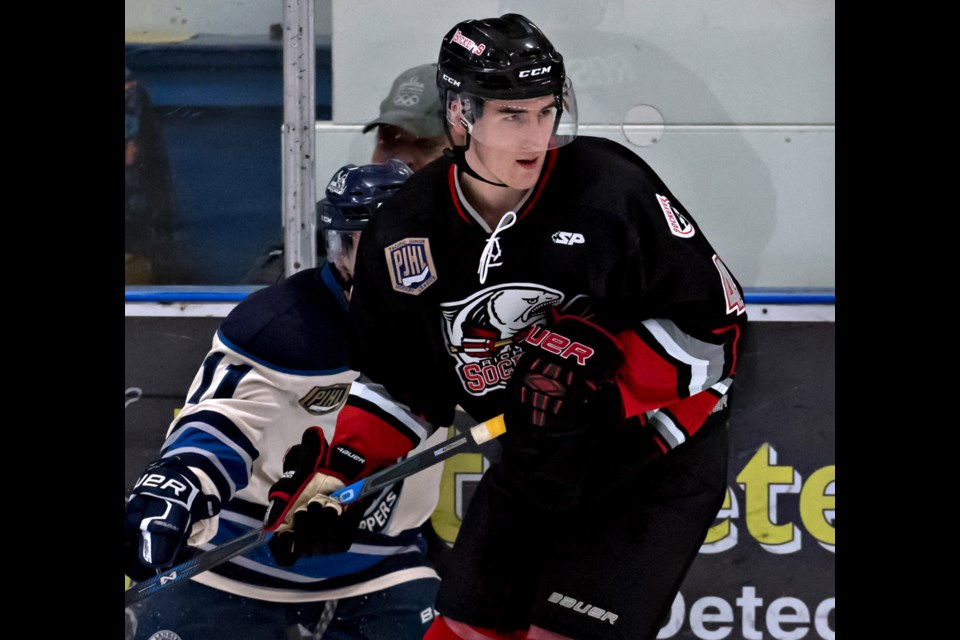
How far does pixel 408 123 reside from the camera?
3035mm

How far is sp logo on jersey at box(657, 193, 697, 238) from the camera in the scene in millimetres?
1969

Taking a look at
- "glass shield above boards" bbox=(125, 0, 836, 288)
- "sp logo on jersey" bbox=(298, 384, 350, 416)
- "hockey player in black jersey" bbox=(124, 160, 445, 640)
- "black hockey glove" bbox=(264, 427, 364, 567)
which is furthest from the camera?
"glass shield above boards" bbox=(125, 0, 836, 288)

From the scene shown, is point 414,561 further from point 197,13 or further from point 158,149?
point 197,13

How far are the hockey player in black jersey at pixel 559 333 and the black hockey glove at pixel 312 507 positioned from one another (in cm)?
24

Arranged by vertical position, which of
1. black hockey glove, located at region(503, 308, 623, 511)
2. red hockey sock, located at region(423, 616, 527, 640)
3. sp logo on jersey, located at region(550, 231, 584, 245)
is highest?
sp logo on jersey, located at region(550, 231, 584, 245)

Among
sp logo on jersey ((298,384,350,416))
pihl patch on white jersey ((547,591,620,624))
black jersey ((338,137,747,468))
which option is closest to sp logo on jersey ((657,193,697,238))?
black jersey ((338,137,747,468))

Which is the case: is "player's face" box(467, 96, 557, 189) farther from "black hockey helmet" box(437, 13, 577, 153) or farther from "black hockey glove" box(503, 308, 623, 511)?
"black hockey glove" box(503, 308, 623, 511)

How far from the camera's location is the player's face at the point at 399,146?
304cm

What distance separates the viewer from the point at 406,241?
2102 mm

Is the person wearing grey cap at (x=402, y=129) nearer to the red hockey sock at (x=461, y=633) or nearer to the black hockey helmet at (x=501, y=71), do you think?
the black hockey helmet at (x=501, y=71)

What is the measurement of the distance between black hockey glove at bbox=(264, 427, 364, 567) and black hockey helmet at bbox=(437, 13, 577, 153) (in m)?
0.68

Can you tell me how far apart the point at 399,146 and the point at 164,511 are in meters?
1.15

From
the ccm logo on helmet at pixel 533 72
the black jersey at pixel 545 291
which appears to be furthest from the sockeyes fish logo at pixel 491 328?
the ccm logo on helmet at pixel 533 72
